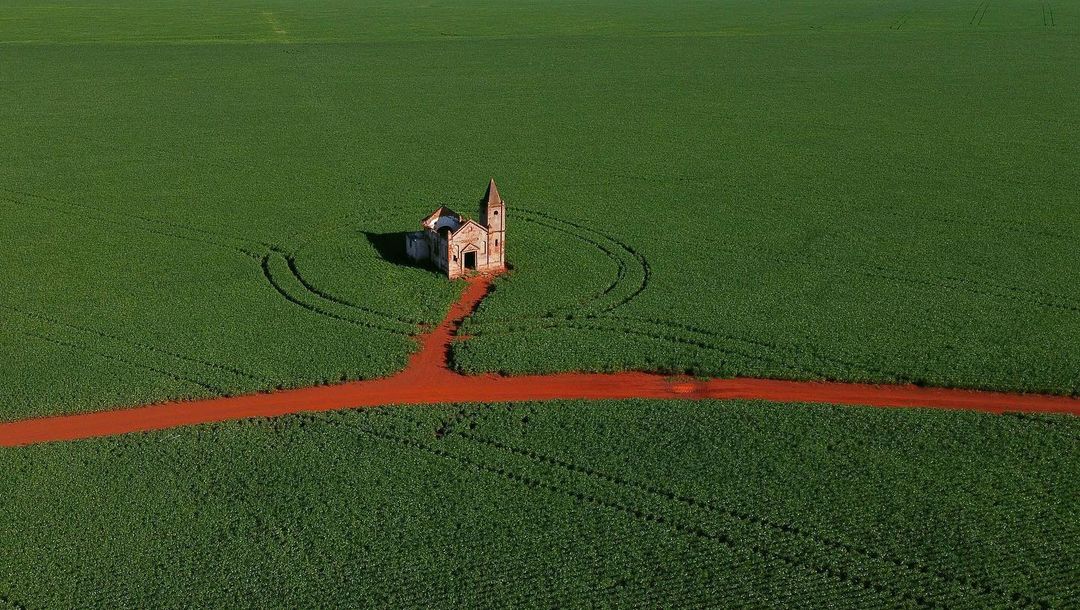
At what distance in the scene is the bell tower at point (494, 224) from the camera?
5494cm

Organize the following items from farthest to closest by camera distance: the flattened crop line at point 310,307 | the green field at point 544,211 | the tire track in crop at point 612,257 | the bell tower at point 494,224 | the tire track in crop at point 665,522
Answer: the bell tower at point 494,224
the tire track in crop at point 612,257
the flattened crop line at point 310,307
the green field at point 544,211
the tire track in crop at point 665,522

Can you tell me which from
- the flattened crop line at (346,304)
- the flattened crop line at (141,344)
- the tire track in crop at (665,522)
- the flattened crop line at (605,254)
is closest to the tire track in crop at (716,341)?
the flattened crop line at (346,304)

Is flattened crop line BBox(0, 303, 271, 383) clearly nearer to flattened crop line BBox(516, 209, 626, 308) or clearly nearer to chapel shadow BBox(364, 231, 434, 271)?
chapel shadow BBox(364, 231, 434, 271)

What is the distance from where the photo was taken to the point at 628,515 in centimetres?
3625

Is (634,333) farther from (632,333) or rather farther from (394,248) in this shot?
(394,248)

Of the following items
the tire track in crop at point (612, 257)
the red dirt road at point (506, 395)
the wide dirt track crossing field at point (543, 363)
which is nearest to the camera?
the wide dirt track crossing field at point (543, 363)

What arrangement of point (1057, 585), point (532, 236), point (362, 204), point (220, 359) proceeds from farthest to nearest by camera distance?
1. point (362, 204)
2. point (532, 236)
3. point (220, 359)
4. point (1057, 585)

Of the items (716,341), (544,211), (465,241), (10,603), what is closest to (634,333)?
(716,341)

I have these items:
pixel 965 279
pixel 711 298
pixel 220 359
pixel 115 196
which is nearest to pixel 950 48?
pixel 965 279

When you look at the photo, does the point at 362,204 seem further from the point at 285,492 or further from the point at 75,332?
the point at 285,492

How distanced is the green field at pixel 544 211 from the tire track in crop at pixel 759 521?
7.24 metres

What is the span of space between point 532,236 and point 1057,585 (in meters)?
38.3

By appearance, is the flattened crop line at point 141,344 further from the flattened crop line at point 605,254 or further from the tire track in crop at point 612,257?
the flattened crop line at point 605,254

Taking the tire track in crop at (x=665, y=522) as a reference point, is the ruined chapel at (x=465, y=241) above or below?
above
